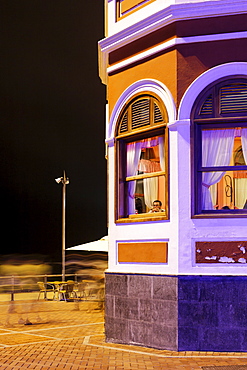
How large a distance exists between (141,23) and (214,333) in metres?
5.65

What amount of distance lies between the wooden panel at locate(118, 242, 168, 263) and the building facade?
0.06 feet

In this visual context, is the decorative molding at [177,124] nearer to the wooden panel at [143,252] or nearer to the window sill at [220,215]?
the window sill at [220,215]

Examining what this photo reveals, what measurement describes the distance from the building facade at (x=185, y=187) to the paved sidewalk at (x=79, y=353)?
0.41m

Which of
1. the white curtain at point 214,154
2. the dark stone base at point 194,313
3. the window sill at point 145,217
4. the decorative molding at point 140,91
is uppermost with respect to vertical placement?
the decorative molding at point 140,91

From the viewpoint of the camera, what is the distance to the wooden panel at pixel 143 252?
10095 mm

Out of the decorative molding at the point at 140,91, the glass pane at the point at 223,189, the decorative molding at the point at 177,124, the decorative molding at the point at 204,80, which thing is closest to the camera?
the decorative molding at the point at 204,80

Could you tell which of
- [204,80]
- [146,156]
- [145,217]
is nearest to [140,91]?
[146,156]

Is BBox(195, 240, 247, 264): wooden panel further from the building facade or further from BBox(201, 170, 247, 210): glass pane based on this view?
BBox(201, 170, 247, 210): glass pane

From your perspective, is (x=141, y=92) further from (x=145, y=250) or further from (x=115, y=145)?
(x=145, y=250)

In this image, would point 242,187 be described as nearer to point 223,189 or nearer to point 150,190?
point 223,189

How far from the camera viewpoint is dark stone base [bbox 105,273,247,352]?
371 inches

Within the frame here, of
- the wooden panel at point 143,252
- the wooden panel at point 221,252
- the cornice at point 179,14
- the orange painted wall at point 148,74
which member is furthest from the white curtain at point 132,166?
the cornice at point 179,14

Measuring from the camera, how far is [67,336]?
1181cm

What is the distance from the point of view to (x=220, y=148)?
10.0 meters
